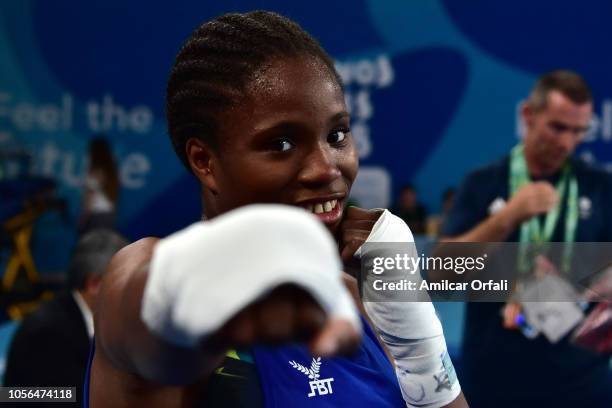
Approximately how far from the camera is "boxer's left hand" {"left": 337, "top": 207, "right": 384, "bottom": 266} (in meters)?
1.13

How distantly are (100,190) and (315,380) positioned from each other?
5823 millimetres

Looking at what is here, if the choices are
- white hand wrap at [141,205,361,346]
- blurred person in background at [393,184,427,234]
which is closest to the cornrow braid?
white hand wrap at [141,205,361,346]

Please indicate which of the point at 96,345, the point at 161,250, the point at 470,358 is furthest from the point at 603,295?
the point at 470,358

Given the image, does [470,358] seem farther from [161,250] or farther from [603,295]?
[161,250]

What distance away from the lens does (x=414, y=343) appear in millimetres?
1109

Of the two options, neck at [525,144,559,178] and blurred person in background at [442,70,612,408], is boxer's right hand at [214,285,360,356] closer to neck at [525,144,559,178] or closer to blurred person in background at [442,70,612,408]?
blurred person in background at [442,70,612,408]

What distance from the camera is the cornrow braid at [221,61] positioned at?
3.35 feet

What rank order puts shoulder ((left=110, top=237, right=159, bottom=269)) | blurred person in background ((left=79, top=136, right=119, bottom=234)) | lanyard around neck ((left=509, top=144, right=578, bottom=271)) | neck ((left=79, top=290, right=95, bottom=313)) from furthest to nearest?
blurred person in background ((left=79, top=136, right=119, bottom=234))
neck ((left=79, top=290, right=95, bottom=313))
lanyard around neck ((left=509, top=144, right=578, bottom=271))
shoulder ((left=110, top=237, right=159, bottom=269))

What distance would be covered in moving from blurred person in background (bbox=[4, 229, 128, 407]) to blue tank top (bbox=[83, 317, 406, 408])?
126 cm

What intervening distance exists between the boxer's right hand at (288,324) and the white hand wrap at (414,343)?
0.50 metres

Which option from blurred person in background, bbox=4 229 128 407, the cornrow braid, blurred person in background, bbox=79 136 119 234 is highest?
the cornrow braid

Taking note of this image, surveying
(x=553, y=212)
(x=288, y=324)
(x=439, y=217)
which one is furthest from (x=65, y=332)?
(x=439, y=217)

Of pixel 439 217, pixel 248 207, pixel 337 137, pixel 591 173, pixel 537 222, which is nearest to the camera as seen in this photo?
pixel 248 207

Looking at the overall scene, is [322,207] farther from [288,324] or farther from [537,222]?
[537,222]
